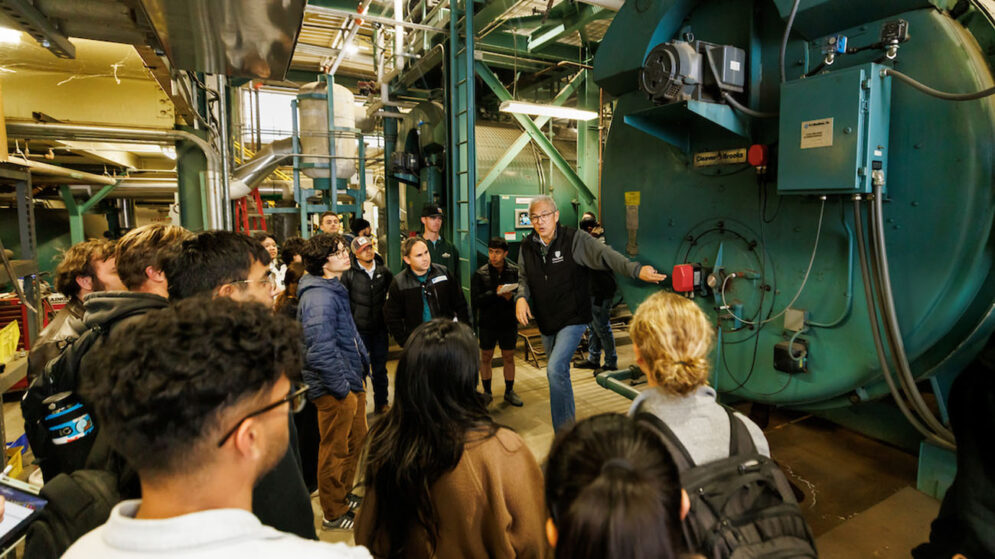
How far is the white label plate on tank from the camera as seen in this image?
2.40 meters

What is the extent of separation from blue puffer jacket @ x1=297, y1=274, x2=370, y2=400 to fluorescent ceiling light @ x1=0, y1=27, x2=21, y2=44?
367cm

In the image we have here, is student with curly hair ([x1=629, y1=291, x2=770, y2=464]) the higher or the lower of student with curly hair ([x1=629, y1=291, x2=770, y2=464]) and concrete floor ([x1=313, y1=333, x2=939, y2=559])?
the higher

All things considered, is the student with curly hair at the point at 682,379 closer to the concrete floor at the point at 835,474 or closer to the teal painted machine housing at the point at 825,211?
the teal painted machine housing at the point at 825,211

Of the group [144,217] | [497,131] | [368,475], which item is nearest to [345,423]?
[368,475]

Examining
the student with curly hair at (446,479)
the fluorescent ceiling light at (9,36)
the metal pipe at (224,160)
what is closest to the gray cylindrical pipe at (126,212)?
the metal pipe at (224,160)

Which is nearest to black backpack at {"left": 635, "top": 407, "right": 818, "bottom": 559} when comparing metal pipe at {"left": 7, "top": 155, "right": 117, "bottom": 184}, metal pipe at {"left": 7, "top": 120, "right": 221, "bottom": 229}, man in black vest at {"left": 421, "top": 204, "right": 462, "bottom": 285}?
man in black vest at {"left": 421, "top": 204, "right": 462, "bottom": 285}

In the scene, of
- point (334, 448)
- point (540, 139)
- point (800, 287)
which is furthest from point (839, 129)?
point (540, 139)

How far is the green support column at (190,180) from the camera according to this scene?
538 cm

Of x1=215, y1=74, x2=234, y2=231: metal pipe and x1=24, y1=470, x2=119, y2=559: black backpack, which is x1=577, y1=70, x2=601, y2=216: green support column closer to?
x1=215, y1=74, x2=234, y2=231: metal pipe

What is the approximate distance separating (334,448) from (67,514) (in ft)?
5.98

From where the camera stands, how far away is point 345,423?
9.59 ft

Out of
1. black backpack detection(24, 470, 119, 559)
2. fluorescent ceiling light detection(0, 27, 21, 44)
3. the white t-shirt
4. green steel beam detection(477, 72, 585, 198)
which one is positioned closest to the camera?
the white t-shirt

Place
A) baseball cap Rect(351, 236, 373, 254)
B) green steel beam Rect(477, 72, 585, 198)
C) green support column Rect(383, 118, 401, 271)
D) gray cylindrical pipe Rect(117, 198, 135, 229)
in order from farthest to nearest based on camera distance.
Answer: gray cylindrical pipe Rect(117, 198, 135, 229) < green support column Rect(383, 118, 401, 271) < green steel beam Rect(477, 72, 585, 198) < baseball cap Rect(351, 236, 373, 254)

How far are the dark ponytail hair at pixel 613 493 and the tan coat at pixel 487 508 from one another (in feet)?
1.74
